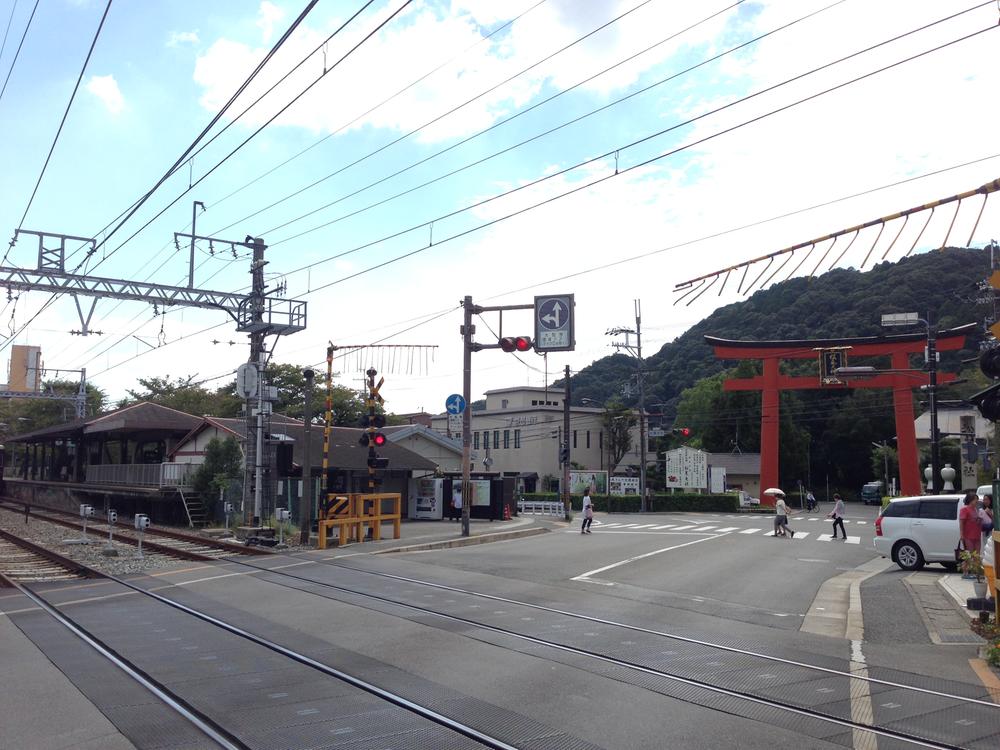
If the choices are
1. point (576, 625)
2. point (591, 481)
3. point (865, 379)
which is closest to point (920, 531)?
point (576, 625)

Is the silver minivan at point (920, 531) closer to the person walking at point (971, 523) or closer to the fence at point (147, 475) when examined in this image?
the person walking at point (971, 523)

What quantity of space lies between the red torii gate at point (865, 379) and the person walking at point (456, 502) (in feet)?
63.8

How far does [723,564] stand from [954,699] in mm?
11984

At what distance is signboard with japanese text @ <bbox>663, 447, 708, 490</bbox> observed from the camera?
2190 inches

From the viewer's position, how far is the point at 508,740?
634 cm

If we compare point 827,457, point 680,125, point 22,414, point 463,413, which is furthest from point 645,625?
point 22,414

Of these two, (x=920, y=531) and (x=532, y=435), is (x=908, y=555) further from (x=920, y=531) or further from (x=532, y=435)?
(x=532, y=435)

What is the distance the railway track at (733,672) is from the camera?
22.6ft

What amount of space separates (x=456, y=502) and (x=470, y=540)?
11.0 meters

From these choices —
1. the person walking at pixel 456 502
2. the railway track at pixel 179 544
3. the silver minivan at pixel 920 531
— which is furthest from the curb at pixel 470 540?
the silver minivan at pixel 920 531

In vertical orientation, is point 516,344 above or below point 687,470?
above

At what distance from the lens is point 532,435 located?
73.6 meters

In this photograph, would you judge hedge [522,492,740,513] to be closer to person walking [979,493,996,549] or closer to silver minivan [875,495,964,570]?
silver minivan [875,495,964,570]

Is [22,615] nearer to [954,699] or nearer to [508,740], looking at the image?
[508,740]
